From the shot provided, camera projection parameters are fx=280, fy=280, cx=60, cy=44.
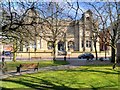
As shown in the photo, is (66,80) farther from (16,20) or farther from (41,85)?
(16,20)

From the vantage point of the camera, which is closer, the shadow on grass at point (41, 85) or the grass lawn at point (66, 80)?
the shadow on grass at point (41, 85)

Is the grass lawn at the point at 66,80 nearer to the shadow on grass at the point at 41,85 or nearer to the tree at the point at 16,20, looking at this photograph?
the shadow on grass at the point at 41,85

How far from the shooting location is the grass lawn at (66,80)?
56.3 ft

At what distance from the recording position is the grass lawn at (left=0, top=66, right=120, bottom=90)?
56.3 feet

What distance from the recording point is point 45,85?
1748cm

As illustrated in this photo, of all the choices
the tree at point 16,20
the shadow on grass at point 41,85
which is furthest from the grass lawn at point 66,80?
the tree at point 16,20

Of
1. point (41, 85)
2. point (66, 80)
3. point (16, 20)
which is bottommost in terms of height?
point (41, 85)

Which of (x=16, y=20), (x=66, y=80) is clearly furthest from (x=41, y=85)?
(x=16, y=20)

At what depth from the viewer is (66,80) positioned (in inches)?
753

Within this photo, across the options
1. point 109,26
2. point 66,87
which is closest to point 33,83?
point 66,87

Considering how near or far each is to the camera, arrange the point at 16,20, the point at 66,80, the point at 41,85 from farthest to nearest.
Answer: the point at 66,80 < the point at 41,85 < the point at 16,20

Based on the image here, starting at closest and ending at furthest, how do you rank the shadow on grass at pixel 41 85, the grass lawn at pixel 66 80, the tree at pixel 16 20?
the tree at pixel 16 20 → the shadow on grass at pixel 41 85 → the grass lawn at pixel 66 80

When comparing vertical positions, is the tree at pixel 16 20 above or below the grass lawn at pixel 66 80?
above

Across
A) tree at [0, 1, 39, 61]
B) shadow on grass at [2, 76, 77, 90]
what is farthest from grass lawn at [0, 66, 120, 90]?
tree at [0, 1, 39, 61]
